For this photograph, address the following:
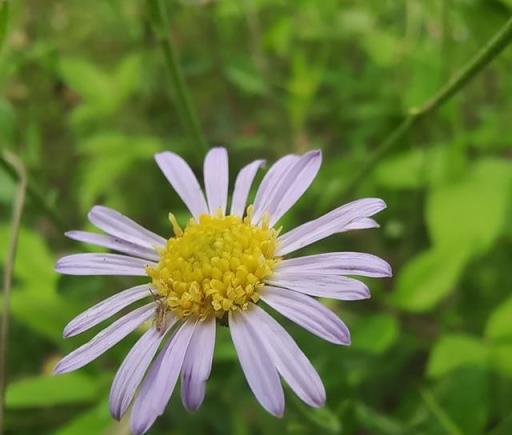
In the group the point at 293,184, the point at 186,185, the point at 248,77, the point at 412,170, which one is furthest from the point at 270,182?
the point at 248,77

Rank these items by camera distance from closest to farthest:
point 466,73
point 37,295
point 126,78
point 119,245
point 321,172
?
1. point 466,73
2. point 119,245
3. point 37,295
4. point 321,172
5. point 126,78

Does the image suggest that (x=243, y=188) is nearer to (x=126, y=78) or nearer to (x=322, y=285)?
(x=322, y=285)

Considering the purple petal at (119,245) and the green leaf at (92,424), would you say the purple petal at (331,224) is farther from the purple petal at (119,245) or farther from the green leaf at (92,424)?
the green leaf at (92,424)

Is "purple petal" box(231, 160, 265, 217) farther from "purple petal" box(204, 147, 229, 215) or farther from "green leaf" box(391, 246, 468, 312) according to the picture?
"green leaf" box(391, 246, 468, 312)

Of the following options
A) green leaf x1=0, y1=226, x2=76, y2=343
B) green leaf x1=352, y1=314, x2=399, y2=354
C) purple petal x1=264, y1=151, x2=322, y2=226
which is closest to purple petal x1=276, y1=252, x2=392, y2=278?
purple petal x1=264, y1=151, x2=322, y2=226

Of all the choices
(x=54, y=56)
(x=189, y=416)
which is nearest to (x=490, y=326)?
(x=189, y=416)

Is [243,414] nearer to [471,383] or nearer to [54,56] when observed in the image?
[471,383]
